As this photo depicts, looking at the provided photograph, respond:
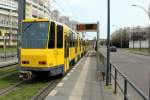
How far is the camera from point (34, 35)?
1902 centimetres

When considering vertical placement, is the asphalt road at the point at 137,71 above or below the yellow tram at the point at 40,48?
below

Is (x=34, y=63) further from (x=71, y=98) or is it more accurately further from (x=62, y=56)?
(x=71, y=98)

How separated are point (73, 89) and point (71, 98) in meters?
2.42

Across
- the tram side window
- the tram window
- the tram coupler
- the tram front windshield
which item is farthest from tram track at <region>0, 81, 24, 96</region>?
the tram window

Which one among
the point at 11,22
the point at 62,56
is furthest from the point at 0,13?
the point at 62,56

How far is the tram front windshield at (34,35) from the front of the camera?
61.6ft

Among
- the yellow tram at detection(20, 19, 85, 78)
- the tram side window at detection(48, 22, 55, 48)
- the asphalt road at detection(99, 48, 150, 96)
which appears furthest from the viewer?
the tram side window at detection(48, 22, 55, 48)

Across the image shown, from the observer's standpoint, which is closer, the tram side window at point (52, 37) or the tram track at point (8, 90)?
the tram track at point (8, 90)

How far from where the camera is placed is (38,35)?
18922 mm

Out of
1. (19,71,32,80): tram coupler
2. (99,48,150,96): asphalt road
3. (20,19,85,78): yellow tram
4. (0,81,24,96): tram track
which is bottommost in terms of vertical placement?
(99,48,150,96): asphalt road

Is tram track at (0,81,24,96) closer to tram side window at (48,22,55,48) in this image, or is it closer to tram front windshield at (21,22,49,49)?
tram front windshield at (21,22,49,49)

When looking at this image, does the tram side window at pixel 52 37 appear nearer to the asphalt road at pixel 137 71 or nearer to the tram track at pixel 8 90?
the tram track at pixel 8 90

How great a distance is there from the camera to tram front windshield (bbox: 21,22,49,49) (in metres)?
18.8

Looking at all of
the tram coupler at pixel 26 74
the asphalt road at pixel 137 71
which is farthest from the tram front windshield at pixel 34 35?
the asphalt road at pixel 137 71
